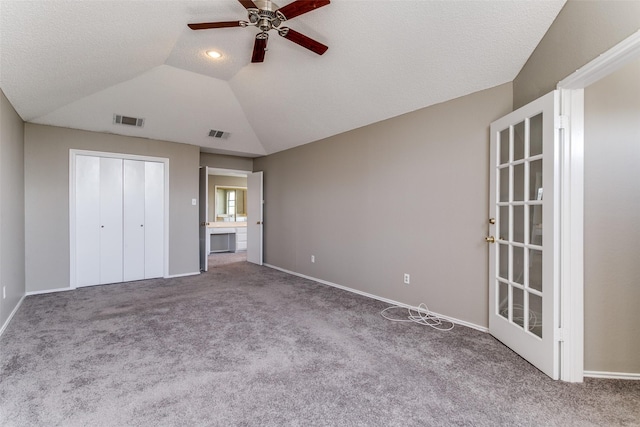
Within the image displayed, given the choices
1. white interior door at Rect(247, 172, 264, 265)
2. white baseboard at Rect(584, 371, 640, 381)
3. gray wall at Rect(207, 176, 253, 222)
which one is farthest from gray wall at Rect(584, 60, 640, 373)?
gray wall at Rect(207, 176, 253, 222)

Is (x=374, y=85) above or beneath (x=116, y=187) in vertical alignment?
above

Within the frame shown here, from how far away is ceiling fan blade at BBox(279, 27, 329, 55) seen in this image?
2.29 m

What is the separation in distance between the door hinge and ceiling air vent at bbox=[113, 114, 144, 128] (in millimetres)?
5161

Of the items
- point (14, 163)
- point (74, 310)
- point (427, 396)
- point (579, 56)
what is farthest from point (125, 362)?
point (579, 56)

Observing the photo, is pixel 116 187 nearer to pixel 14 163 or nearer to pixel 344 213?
pixel 14 163

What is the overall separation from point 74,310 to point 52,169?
85.6 inches

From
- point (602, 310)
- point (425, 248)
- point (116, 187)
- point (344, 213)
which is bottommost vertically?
point (602, 310)

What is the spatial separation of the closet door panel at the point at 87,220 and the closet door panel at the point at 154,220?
67cm

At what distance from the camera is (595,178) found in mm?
2082

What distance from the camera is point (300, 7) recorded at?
2.04 m

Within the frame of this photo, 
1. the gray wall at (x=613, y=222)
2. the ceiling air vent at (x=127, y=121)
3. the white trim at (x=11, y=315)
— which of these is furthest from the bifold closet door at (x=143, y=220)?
the gray wall at (x=613, y=222)

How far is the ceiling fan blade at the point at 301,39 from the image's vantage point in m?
2.29

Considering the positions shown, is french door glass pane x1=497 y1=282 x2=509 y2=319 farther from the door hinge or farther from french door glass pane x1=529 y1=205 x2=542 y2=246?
the door hinge

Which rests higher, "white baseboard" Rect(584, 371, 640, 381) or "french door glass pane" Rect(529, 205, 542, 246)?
"french door glass pane" Rect(529, 205, 542, 246)
